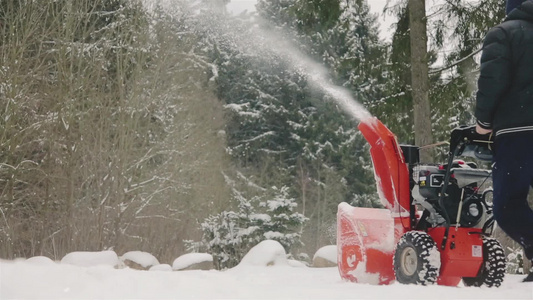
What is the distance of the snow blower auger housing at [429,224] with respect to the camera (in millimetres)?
5055

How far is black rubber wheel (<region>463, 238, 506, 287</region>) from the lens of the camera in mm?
5180

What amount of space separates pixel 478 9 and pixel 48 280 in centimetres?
1016

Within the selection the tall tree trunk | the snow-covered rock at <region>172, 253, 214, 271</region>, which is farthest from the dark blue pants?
the snow-covered rock at <region>172, 253, 214, 271</region>

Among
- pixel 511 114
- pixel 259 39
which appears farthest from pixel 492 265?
pixel 259 39

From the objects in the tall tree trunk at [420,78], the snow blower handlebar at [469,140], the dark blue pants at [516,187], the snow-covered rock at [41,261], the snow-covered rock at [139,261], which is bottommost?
the snow-covered rock at [139,261]

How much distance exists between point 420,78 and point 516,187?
7231mm

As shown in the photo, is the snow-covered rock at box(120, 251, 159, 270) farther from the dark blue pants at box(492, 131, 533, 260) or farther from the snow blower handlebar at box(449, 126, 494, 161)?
the dark blue pants at box(492, 131, 533, 260)

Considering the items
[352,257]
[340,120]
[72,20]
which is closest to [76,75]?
[72,20]

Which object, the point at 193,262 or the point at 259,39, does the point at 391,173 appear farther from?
the point at 259,39

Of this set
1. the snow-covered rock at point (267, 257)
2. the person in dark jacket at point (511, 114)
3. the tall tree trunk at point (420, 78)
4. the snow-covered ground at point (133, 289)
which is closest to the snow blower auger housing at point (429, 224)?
the person in dark jacket at point (511, 114)

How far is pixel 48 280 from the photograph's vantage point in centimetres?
296

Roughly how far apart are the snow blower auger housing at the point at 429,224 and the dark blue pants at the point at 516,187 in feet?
2.56

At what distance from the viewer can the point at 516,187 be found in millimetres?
4039

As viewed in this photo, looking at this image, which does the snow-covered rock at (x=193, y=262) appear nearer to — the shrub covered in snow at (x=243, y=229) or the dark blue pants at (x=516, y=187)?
the dark blue pants at (x=516, y=187)
